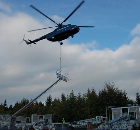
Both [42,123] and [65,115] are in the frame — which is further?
[65,115]

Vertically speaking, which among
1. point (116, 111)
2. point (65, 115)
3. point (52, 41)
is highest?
point (52, 41)

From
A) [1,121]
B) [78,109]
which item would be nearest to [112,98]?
[78,109]

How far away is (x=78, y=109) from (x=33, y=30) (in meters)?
28.7

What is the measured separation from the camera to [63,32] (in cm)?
2580

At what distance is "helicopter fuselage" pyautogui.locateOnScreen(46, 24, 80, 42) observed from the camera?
83.1ft

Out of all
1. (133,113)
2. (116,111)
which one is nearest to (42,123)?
(116,111)

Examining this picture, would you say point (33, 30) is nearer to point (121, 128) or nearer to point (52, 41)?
point (52, 41)

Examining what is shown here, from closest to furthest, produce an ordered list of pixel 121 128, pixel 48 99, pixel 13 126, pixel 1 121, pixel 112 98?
pixel 121 128, pixel 13 126, pixel 1 121, pixel 112 98, pixel 48 99

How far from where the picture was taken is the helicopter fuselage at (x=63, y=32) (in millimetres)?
25330

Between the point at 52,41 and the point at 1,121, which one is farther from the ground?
the point at 52,41

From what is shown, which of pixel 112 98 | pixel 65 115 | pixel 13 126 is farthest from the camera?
pixel 65 115

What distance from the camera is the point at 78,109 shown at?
50031mm

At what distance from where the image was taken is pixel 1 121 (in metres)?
32.2

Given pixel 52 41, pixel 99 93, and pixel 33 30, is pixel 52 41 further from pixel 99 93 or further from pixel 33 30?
pixel 99 93
